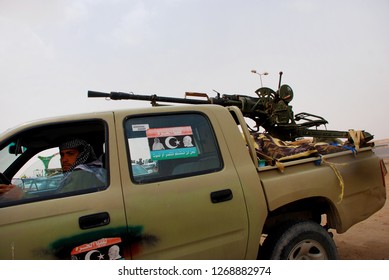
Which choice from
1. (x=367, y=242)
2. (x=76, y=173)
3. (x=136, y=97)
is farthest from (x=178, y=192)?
(x=367, y=242)

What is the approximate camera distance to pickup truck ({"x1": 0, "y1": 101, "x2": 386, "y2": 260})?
6.37ft

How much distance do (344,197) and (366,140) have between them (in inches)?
36.3

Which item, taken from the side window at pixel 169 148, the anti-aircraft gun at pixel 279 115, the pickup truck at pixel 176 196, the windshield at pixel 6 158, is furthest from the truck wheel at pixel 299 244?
the anti-aircraft gun at pixel 279 115

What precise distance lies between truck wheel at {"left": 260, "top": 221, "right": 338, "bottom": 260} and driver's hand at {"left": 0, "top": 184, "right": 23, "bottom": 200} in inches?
80.3

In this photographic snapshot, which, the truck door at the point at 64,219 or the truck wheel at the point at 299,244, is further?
the truck wheel at the point at 299,244

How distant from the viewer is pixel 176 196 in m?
2.19

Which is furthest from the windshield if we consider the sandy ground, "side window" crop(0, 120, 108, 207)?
the sandy ground

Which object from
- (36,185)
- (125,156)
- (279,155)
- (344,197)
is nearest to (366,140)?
(344,197)

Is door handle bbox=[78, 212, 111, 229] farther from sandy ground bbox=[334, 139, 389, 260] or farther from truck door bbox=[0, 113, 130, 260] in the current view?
→ sandy ground bbox=[334, 139, 389, 260]

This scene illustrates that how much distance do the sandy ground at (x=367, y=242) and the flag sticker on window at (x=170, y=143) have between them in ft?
11.1

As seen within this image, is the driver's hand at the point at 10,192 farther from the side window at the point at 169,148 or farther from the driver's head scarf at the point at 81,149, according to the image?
the side window at the point at 169,148

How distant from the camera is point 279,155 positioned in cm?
307

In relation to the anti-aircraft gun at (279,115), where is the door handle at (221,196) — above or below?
below

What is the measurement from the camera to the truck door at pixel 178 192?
2.09 metres
